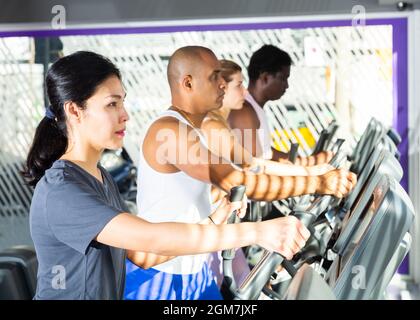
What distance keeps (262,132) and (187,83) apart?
32.2 inches

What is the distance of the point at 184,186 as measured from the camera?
3.49 m

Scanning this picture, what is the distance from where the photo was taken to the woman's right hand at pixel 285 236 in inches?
86.2

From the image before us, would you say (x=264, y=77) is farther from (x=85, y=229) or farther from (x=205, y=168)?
(x=85, y=229)

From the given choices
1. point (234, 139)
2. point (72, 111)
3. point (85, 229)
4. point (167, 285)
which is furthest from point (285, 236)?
point (234, 139)

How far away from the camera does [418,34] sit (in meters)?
4.64

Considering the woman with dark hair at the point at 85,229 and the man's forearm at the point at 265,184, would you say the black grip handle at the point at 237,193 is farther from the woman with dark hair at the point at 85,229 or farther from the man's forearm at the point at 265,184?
the man's forearm at the point at 265,184

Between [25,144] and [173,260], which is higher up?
[25,144]

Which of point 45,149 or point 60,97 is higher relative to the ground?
point 60,97

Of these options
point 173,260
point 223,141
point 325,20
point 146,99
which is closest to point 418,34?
point 325,20

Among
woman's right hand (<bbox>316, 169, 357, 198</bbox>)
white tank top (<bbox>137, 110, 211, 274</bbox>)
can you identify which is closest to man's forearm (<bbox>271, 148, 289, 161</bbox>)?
white tank top (<bbox>137, 110, 211, 274</bbox>)

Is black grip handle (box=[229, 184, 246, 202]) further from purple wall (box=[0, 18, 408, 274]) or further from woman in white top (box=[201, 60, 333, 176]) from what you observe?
purple wall (box=[0, 18, 408, 274])

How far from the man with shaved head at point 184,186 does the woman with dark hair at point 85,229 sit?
19.3 inches

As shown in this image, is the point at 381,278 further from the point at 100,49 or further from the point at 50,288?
the point at 100,49
